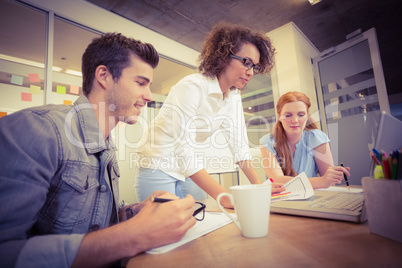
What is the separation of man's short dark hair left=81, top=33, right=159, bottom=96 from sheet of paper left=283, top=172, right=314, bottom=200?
89cm

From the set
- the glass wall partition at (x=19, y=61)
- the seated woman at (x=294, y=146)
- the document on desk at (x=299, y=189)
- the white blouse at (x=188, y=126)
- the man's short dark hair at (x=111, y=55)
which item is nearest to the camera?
the document on desk at (x=299, y=189)

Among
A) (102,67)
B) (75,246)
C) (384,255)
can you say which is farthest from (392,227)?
(102,67)

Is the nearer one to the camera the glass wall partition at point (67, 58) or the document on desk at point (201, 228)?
the document on desk at point (201, 228)

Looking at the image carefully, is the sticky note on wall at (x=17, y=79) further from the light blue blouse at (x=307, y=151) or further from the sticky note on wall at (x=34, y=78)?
the light blue blouse at (x=307, y=151)

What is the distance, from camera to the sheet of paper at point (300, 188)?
32.3 inches

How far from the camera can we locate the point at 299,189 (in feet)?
2.98

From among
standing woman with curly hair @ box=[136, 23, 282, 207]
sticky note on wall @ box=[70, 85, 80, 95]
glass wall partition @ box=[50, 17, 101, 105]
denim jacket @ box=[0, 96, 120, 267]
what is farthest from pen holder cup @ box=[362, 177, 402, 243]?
sticky note on wall @ box=[70, 85, 80, 95]

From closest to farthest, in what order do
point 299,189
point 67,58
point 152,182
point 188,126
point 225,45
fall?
point 299,189
point 188,126
point 152,182
point 225,45
point 67,58

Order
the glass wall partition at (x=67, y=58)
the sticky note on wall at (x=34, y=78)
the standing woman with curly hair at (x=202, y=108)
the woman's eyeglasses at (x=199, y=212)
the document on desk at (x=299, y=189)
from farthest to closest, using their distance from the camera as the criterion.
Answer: the glass wall partition at (x=67, y=58) → the sticky note on wall at (x=34, y=78) → the standing woman with curly hair at (x=202, y=108) → the document on desk at (x=299, y=189) → the woman's eyeglasses at (x=199, y=212)

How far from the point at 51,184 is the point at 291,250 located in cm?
62

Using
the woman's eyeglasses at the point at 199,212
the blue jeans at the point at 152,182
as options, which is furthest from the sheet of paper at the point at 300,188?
the blue jeans at the point at 152,182

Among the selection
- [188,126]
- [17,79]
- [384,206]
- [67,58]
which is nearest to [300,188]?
[384,206]

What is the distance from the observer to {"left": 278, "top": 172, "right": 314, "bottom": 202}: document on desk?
82 cm

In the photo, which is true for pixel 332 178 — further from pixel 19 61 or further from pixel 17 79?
pixel 19 61
